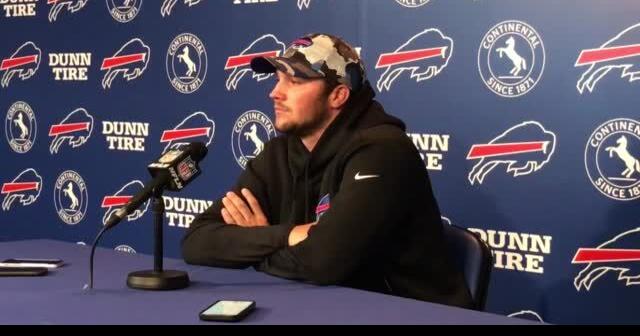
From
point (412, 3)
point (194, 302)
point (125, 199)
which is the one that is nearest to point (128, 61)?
point (125, 199)

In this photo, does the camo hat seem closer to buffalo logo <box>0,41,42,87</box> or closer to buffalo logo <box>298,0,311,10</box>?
buffalo logo <box>298,0,311,10</box>

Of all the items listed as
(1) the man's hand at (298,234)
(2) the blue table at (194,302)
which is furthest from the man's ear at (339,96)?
(2) the blue table at (194,302)

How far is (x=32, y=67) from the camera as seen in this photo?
482 centimetres

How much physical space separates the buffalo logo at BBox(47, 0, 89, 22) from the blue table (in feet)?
8.74

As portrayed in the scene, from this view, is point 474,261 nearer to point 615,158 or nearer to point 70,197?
point 615,158

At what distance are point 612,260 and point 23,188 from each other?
348 cm

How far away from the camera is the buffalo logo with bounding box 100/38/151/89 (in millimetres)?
4312

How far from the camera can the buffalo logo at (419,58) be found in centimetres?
318

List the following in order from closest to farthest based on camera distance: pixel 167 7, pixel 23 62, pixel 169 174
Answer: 1. pixel 169 174
2. pixel 167 7
3. pixel 23 62

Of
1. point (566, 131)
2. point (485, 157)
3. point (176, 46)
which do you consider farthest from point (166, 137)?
point (566, 131)

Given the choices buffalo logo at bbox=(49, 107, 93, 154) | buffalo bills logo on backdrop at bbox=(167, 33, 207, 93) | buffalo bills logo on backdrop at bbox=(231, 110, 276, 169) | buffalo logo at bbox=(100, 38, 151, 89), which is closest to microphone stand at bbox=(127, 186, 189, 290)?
buffalo bills logo on backdrop at bbox=(231, 110, 276, 169)

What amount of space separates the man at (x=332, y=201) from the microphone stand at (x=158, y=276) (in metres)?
0.30

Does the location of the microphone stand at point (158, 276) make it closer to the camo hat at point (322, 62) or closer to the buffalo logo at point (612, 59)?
the camo hat at point (322, 62)

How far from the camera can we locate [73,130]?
15.2 ft
